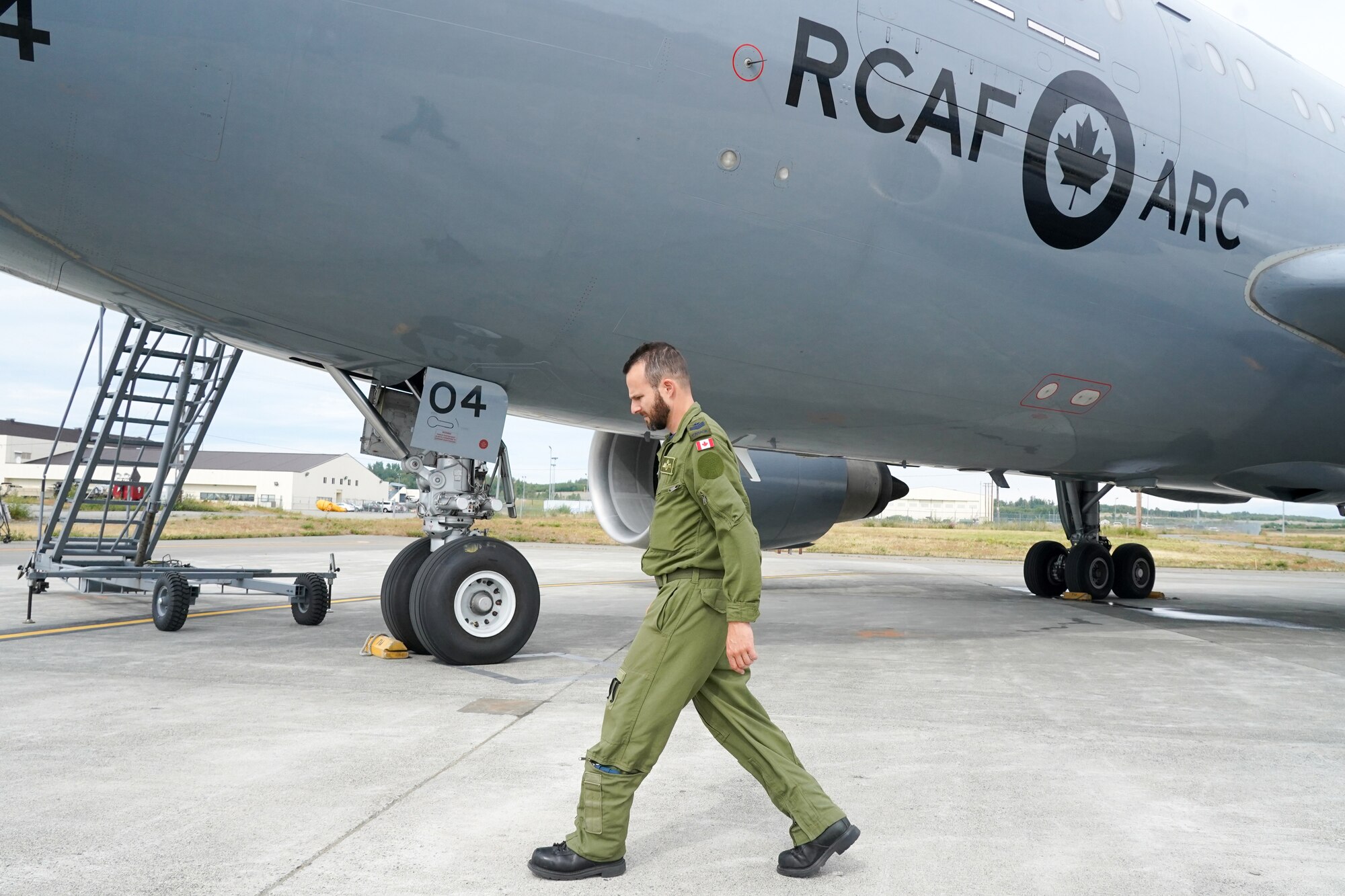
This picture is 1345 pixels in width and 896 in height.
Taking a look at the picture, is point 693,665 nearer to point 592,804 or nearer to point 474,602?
point 592,804

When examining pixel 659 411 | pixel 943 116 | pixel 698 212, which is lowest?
pixel 659 411

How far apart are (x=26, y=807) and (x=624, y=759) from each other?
6.66ft

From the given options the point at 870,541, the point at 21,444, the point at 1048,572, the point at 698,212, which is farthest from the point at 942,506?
the point at 698,212

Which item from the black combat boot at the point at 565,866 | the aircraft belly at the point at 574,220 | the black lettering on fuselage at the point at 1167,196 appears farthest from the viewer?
the black lettering on fuselage at the point at 1167,196

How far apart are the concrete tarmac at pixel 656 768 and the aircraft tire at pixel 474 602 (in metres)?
0.17

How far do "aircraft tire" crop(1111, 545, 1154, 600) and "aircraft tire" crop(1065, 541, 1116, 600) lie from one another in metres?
0.10

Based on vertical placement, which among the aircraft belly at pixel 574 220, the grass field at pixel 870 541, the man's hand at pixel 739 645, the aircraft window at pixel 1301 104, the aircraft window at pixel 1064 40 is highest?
the aircraft window at pixel 1301 104

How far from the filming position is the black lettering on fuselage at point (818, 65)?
550 centimetres

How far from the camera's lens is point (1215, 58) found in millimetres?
8016

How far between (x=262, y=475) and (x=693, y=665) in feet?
271

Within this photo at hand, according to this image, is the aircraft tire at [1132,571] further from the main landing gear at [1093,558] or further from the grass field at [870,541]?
the grass field at [870,541]

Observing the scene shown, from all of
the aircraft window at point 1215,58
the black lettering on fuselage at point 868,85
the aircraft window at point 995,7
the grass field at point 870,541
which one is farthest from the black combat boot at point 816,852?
the grass field at point 870,541

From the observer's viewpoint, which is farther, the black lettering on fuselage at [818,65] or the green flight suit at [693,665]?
the black lettering on fuselage at [818,65]

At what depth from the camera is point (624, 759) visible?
2.70m
